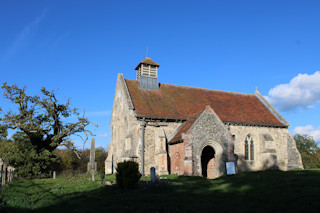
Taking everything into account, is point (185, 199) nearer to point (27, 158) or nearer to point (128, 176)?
point (128, 176)

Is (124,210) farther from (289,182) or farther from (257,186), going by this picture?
(289,182)

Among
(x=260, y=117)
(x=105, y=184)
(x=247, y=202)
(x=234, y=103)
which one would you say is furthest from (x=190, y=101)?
(x=247, y=202)

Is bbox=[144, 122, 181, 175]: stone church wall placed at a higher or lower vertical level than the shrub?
higher

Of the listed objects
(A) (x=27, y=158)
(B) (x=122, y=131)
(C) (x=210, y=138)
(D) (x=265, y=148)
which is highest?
(B) (x=122, y=131)

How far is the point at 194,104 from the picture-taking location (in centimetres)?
2775

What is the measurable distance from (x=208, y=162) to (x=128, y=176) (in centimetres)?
1316

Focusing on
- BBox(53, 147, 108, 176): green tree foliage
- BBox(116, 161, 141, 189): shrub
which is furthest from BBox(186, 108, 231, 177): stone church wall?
BBox(53, 147, 108, 176): green tree foliage

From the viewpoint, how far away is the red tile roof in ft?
81.8

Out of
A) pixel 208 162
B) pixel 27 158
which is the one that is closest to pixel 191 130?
pixel 208 162

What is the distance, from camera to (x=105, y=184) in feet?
50.6

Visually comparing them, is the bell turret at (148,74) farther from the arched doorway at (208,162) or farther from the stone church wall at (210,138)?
the stone church wall at (210,138)

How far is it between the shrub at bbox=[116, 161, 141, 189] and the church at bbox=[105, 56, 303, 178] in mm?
6984

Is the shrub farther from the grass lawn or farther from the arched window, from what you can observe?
the arched window

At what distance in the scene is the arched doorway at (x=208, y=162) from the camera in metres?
24.2
